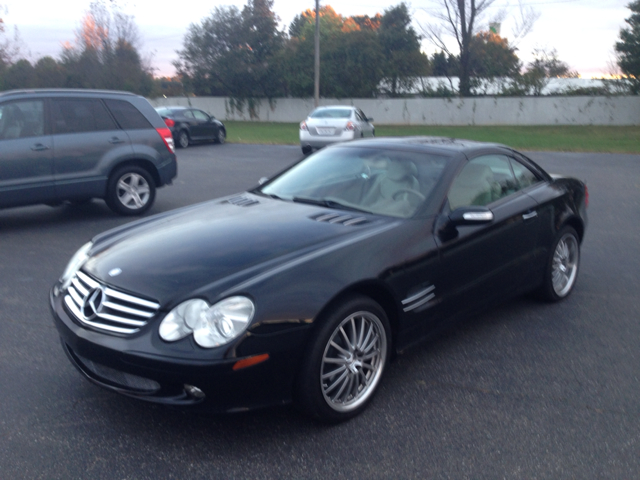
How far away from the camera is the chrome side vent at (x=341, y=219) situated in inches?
149

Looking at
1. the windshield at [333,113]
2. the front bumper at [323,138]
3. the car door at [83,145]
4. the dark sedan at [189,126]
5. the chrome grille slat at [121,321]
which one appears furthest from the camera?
the dark sedan at [189,126]

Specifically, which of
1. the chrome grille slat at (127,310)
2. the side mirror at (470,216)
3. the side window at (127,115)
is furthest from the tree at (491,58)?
the chrome grille slat at (127,310)

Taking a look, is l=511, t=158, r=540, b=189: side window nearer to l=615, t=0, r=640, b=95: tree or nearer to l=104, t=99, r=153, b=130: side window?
l=104, t=99, r=153, b=130: side window

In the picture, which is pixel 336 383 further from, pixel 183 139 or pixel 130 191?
pixel 183 139

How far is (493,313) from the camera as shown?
4.97 m

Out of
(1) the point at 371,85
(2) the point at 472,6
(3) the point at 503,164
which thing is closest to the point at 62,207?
(3) the point at 503,164

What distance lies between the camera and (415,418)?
10.8 ft

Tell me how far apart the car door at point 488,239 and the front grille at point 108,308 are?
1837 millimetres

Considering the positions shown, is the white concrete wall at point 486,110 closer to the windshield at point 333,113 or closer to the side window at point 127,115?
the windshield at point 333,113

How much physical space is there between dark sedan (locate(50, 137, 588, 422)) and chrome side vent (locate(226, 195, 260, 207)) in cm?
2

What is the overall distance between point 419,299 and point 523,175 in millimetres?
1928

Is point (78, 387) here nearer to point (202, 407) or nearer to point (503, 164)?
point (202, 407)

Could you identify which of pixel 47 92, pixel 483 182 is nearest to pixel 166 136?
pixel 47 92

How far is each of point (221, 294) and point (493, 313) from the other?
2.82 metres
